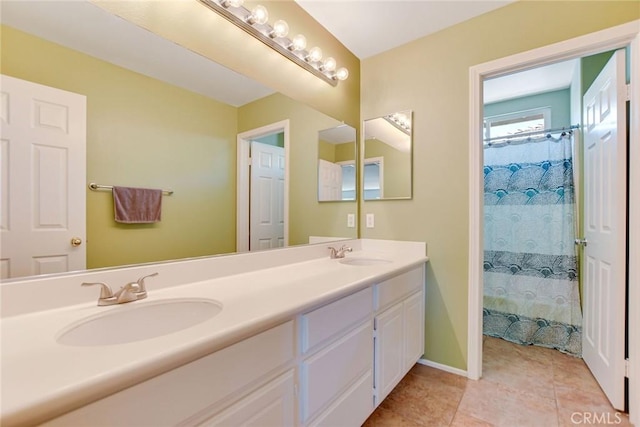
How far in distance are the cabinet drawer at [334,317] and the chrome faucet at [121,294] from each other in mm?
561

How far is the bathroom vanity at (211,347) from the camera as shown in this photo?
0.54m

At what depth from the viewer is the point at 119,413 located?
563 millimetres

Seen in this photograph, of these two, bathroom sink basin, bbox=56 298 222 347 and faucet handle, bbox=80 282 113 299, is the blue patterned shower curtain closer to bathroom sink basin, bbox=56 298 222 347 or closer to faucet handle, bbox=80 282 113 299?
bathroom sink basin, bbox=56 298 222 347

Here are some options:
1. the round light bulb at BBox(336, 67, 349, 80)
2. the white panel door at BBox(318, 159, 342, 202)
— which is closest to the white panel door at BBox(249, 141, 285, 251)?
the white panel door at BBox(318, 159, 342, 202)

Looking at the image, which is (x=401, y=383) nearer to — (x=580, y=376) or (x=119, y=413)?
(x=580, y=376)

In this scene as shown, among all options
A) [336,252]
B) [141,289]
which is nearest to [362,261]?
[336,252]

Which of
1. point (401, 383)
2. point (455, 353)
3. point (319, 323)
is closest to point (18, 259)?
point (319, 323)

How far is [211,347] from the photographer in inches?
27.0

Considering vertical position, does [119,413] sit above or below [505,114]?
below

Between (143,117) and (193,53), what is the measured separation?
40 centimetres

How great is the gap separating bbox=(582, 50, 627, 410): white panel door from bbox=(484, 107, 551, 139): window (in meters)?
1.26

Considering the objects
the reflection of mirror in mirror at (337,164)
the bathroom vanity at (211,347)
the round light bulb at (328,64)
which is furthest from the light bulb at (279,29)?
the bathroom vanity at (211,347)

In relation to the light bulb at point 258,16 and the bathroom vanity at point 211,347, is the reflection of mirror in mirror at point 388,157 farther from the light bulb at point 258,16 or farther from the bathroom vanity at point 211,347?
the light bulb at point 258,16

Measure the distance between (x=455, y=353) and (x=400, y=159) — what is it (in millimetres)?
1418
